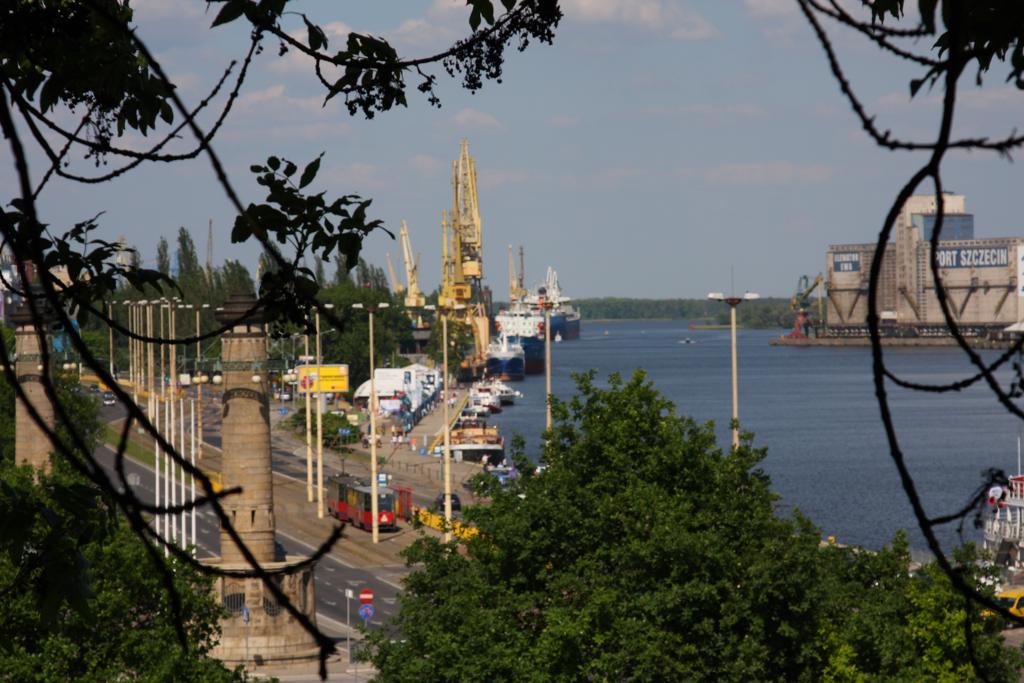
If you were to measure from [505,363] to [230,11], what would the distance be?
493 ft

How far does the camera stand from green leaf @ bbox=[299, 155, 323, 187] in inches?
214

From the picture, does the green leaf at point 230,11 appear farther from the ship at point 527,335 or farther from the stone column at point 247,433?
the ship at point 527,335

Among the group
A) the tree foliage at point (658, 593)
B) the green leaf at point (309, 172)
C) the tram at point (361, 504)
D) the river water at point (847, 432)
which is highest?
the green leaf at point (309, 172)

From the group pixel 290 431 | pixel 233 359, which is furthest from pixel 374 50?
pixel 290 431

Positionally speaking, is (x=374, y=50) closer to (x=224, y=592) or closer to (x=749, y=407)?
(x=224, y=592)

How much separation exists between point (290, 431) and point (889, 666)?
232 ft

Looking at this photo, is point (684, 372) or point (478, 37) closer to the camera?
point (478, 37)

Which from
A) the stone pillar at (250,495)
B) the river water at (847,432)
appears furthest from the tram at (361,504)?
the stone pillar at (250,495)

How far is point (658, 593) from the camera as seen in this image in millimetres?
20266

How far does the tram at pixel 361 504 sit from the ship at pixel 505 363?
95.8 meters

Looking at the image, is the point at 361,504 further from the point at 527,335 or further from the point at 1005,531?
the point at 527,335

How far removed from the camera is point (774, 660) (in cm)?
2112

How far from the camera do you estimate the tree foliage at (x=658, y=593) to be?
20031mm

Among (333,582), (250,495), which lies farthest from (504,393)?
(250,495)
